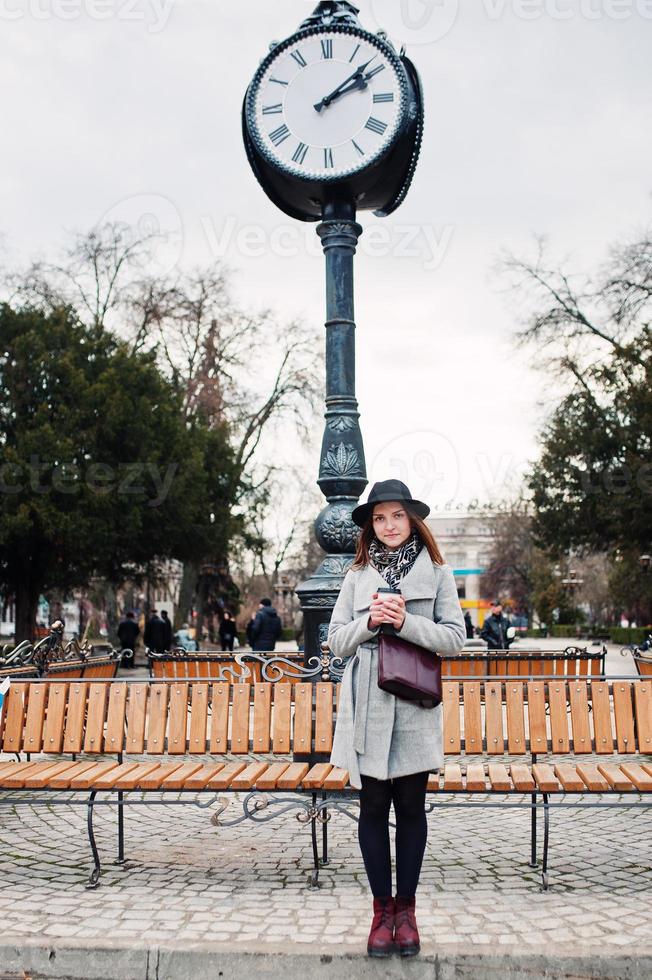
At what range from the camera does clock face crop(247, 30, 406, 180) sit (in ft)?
22.6

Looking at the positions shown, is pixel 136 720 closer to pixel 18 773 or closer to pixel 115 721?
pixel 115 721

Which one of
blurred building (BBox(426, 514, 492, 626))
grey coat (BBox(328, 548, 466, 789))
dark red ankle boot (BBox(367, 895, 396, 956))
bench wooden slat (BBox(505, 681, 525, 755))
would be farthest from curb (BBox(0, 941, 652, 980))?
blurred building (BBox(426, 514, 492, 626))

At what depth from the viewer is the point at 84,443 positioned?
26.1 metres

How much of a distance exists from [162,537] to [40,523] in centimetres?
465

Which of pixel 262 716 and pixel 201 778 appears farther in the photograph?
pixel 262 716

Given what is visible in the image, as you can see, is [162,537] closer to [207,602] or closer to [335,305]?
[207,602]

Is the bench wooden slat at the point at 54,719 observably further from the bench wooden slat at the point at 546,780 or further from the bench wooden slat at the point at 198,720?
the bench wooden slat at the point at 546,780

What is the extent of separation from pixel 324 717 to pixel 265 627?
1349 centimetres

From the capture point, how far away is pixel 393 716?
383cm

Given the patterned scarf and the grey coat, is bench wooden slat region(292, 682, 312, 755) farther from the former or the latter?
the patterned scarf

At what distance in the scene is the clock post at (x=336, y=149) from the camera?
691 cm

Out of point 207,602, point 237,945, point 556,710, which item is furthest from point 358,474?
point 207,602

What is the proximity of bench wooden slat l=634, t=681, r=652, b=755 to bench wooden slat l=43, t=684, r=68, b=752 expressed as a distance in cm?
316

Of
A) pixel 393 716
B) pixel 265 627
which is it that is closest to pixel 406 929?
pixel 393 716
